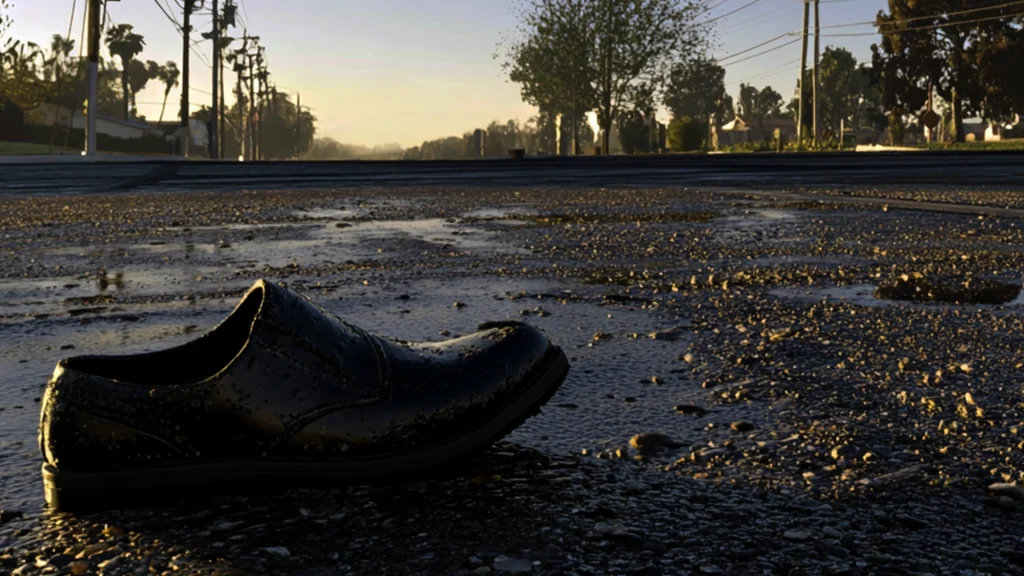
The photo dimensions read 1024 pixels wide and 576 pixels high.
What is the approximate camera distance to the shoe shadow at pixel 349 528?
4.75 ft

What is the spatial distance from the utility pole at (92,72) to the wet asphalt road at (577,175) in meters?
11.4

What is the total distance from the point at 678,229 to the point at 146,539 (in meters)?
5.37

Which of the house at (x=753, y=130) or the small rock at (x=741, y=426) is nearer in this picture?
the small rock at (x=741, y=426)

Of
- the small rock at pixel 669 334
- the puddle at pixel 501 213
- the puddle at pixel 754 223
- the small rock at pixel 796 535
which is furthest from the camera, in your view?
the puddle at pixel 501 213

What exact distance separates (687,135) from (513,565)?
5505 centimetres

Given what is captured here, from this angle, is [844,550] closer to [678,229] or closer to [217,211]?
[678,229]

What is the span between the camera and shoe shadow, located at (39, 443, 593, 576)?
145 centimetres

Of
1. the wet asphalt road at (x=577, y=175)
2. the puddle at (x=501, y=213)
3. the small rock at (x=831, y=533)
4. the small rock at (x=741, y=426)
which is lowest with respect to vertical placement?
the small rock at (x=831, y=533)

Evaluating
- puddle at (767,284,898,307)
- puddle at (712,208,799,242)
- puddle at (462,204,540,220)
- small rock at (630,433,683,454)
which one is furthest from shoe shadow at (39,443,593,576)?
puddle at (462,204,540,220)

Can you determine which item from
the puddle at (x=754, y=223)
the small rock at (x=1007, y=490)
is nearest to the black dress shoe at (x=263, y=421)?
the small rock at (x=1007, y=490)

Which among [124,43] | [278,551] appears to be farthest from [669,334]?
[124,43]

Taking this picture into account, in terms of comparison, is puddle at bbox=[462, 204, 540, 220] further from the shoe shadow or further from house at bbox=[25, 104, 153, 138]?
house at bbox=[25, 104, 153, 138]

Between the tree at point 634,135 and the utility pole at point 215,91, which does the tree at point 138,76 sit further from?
the tree at point 634,135

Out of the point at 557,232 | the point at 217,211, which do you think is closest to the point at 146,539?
the point at 557,232
